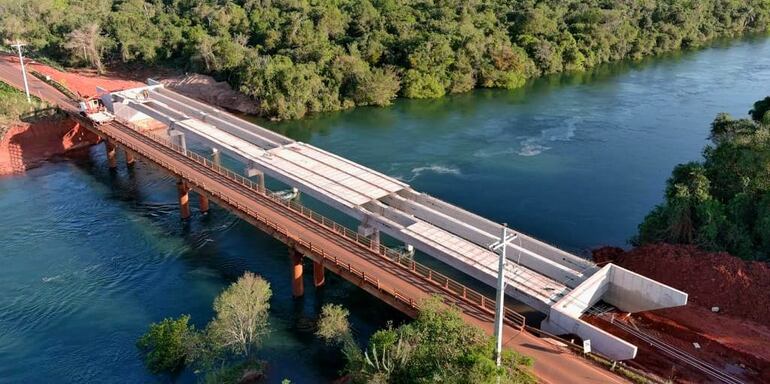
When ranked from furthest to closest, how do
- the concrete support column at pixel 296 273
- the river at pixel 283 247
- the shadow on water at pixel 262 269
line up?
1. the concrete support column at pixel 296 273
2. the river at pixel 283 247
3. the shadow on water at pixel 262 269

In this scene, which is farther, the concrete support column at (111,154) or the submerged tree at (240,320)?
the concrete support column at (111,154)

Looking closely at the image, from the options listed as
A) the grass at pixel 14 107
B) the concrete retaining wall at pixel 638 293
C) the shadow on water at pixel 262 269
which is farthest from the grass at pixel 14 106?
the concrete retaining wall at pixel 638 293

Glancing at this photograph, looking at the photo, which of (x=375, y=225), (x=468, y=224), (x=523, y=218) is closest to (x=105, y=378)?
(x=375, y=225)

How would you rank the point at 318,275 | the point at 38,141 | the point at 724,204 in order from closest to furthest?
1. the point at 318,275
2. the point at 724,204
3. the point at 38,141

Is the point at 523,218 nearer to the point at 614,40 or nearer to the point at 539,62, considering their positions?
the point at 539,62

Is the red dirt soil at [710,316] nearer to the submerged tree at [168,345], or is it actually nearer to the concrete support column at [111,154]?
the submerged tree at [168,345]

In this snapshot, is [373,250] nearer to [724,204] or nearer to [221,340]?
[221,340]

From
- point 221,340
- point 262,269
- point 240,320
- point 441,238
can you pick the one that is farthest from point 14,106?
point 441,238
